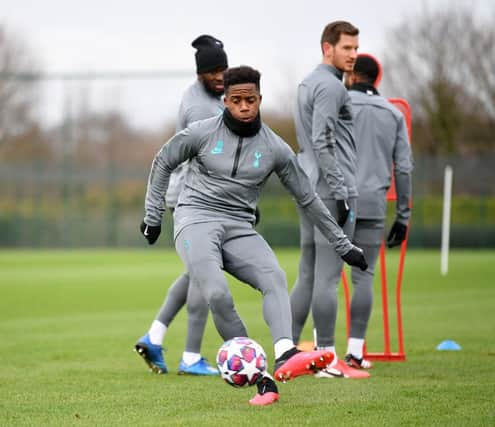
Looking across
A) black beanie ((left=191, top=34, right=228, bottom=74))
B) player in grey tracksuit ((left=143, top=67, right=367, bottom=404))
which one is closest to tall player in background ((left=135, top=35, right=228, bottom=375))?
black beanie ((left=191, top=34, right=228, bottom=74))

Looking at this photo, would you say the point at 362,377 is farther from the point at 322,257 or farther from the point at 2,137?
the point at 2,137

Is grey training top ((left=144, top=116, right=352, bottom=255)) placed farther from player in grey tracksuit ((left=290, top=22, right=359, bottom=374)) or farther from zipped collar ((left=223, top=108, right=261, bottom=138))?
Result: player in grey tracksuit ((left=290, top=22, right=359, bottom=374))

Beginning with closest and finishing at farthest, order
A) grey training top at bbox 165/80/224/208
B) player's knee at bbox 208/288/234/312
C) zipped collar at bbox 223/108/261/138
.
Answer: player's knee at bbox 208/288/234/312
zipped collar at bbox 223/108/261/138
grey training top at bbox 165/80/224/208

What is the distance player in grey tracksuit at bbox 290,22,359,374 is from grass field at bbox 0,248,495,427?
64cm

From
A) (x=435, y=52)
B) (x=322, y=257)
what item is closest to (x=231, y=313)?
(x=322, y=257)

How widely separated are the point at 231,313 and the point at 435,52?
135 feet

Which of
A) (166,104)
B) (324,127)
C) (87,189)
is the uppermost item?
(324,127)

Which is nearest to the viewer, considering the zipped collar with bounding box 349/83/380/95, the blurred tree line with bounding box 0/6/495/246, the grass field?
the grass field

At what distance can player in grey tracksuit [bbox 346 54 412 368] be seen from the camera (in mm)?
7426

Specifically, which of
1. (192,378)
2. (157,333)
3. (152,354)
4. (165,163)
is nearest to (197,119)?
(165,163)

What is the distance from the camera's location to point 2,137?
1634 inches

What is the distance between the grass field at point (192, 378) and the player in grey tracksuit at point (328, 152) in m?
0.64

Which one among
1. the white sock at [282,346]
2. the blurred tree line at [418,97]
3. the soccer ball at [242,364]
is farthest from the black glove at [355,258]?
the blurred tree line at [418,97]

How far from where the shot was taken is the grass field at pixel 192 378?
5328mm
